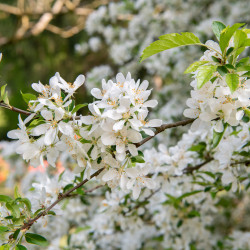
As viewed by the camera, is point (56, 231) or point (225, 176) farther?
point (56, 231)

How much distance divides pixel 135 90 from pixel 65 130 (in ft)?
0.79

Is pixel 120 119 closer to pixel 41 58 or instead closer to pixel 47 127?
pixel 47 127

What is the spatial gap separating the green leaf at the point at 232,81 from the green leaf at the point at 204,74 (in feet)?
0.15

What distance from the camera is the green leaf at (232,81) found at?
843 millimetres

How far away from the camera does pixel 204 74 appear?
85cm

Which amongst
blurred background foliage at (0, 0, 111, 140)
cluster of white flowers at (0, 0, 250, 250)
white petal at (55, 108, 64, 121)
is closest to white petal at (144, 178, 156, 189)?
cluster of white flowers at (0, 0, 250, 250)

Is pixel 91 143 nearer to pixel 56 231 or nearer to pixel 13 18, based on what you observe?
pixel 56 231

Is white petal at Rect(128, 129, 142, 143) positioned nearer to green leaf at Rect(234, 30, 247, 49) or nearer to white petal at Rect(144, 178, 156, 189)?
white petal at Rect(144, 178, 156, 189)

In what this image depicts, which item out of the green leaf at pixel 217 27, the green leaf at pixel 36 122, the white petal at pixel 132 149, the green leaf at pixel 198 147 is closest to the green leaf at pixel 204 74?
the green leaf at pixel 217 27

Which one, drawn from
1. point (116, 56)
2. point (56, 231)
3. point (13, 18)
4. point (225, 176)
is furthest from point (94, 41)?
point (13, 18)

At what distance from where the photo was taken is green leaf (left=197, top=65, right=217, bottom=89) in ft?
2.74

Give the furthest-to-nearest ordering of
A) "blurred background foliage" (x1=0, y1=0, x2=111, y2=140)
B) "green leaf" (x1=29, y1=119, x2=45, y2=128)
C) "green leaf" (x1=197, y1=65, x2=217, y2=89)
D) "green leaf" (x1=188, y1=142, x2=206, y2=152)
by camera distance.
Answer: "blurred background foliage" (x1=0, y1=0, x2=111, y2=140), "green leaf" (x1=188, y1=142, x2=206, y2=152), "green leaf" (x1=29, y1=119, x2=45, y2=128), "green leaf" (x1=197, y1=65, x2=217, y2=89)

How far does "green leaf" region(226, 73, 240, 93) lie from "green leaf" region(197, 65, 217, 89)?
0.05 meters

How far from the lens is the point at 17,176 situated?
12.1ft
